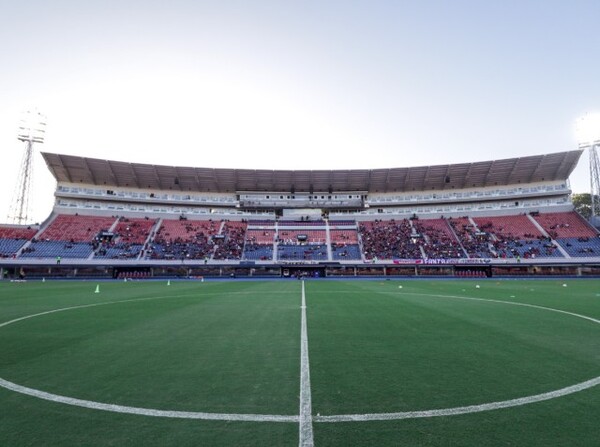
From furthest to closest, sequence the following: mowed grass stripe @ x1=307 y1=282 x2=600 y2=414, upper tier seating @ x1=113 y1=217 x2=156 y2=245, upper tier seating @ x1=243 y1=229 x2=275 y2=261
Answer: upper tier seating @ x1=113 y1=217 x2=156 y2=245 → upper tier seating @ x1=243 y1=229 x2=275 y2=261 → mowed grass stripe @ x1=307 y1=282 x2=600 y2=414

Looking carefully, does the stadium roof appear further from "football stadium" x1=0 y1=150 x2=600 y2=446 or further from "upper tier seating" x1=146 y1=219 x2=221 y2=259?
"football stadium" x1=0 y1=150 x2=600 y2=446

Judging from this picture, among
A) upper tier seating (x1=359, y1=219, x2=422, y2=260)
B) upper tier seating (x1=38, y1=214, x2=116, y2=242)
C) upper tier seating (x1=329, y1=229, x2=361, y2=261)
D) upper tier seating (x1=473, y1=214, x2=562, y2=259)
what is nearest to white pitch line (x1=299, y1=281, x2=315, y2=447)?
upper tier seating (x1=329, y1=229, x2=361, y2=261)

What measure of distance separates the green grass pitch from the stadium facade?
147ft

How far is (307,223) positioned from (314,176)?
33.1ft

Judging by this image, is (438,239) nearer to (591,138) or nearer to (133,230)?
(591,138)

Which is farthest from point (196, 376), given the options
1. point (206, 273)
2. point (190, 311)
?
point (206, 273)

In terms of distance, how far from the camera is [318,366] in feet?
19.6

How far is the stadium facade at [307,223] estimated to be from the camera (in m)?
50.7

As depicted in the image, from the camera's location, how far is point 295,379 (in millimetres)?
5277

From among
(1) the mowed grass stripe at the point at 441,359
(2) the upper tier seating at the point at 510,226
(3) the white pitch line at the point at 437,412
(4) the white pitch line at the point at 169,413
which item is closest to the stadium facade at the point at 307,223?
(2) the upper tier seating at the point at 510,226

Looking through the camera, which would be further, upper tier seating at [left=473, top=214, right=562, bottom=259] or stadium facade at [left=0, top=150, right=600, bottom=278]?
stadium facade at [left=0, top=150, right=600, bottom=278]

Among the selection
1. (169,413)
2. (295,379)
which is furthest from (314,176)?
(169,413)

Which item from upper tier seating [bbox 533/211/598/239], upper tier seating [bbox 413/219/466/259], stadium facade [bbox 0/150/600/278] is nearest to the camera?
stadium facade [bbox 0/150/600/278]

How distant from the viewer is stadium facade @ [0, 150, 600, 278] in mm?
50719
